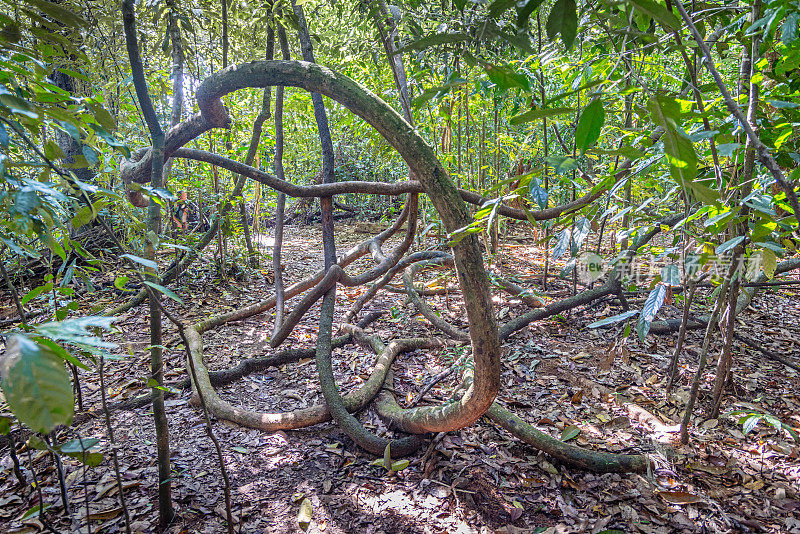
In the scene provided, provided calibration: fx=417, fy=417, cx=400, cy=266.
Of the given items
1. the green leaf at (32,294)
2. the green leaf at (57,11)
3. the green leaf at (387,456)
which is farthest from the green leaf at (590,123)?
the green leaf at (387,456)

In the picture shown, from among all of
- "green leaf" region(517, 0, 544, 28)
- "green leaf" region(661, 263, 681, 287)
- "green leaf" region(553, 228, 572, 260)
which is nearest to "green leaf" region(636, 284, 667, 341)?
"green leaf" region(661, 263, 681, 287)

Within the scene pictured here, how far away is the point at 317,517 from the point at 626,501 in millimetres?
1227

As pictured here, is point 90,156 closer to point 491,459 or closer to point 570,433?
point 491,459

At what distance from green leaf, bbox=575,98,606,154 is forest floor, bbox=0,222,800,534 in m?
1.13

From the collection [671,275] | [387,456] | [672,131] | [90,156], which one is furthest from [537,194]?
[387,456]

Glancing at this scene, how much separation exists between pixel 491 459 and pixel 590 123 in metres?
1.68

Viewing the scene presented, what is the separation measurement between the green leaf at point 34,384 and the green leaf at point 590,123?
31.7 inches

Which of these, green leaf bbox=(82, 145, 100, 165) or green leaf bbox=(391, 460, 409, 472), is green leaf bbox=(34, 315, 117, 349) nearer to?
green leaf bbox=(82, 145, 100, 165)

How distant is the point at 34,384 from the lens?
1.62 feet

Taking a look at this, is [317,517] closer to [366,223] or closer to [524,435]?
[524,435]

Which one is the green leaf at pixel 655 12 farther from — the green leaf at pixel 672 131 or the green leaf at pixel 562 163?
the green leaf at pixel 562 163

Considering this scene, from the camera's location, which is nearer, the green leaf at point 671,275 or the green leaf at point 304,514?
the green leaf at point 671,275

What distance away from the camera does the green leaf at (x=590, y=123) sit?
68 cm

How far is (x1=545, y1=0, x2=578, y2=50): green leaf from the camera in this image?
570mm
